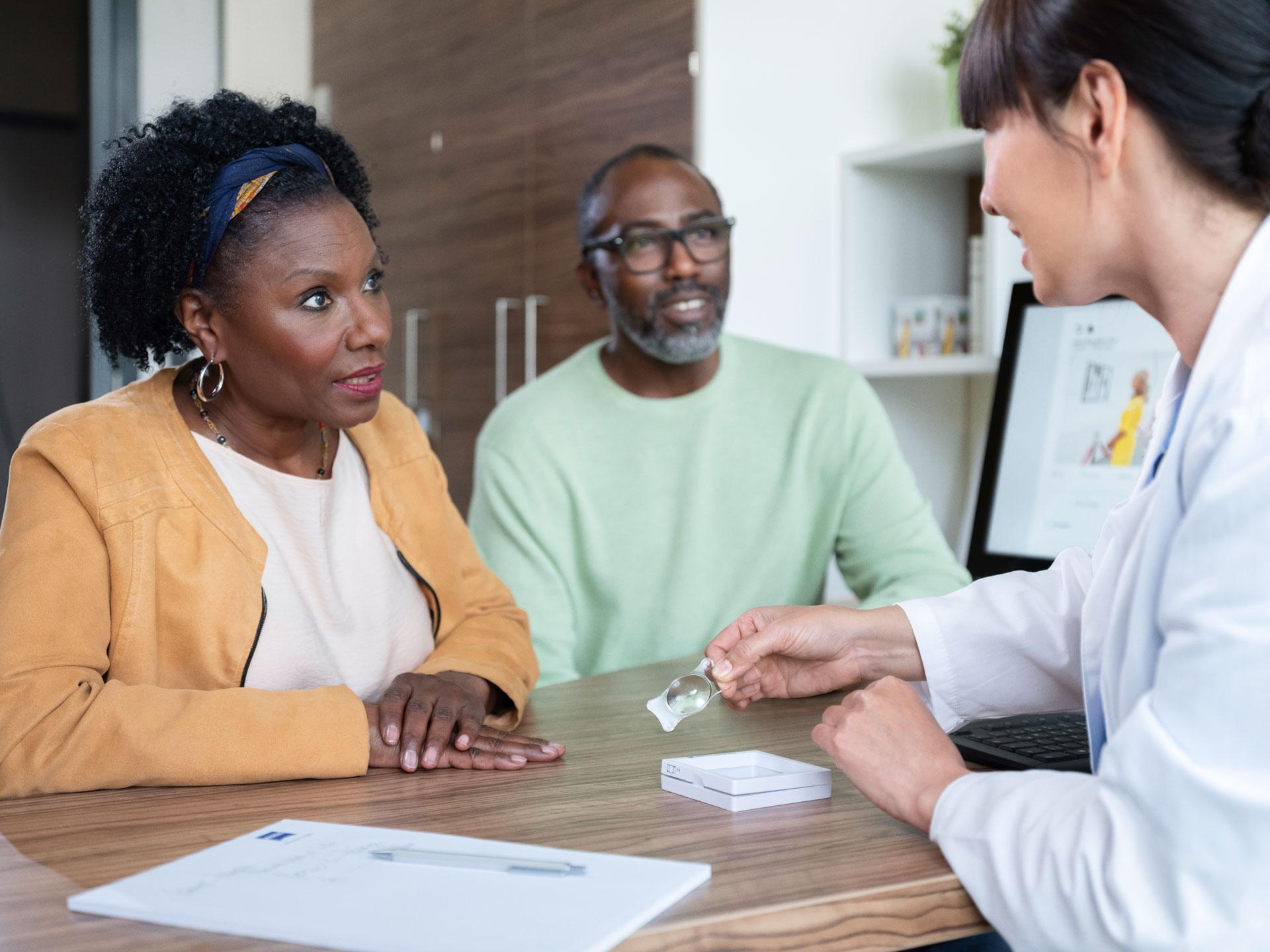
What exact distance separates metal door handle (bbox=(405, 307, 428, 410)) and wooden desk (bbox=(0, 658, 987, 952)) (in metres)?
2.62

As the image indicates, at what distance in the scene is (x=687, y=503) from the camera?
214 centimetres

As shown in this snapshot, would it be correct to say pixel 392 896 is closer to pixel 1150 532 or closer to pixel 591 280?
pixel 1150 532

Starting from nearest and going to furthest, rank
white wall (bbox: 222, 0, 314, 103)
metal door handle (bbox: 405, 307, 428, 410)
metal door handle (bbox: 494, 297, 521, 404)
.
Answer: white wall (bbox: 222, 0, 314, 103), metal door handle (bbox: 494, 297, 521, 404), metal door handle (bbox: 405, 307, 428, 410)

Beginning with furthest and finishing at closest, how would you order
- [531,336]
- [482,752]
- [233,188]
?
[531,336] → [233,188] → [482,752]

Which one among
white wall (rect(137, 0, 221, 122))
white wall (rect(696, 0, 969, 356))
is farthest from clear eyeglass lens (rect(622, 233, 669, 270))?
white wall (rect(137, 0, 221, 122))

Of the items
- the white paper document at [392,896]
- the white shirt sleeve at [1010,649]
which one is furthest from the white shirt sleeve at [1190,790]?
the white shirt sleeve at [1010,649]

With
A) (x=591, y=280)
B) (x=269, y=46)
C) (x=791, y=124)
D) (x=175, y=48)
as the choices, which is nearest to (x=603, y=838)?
(x=591, y=280)

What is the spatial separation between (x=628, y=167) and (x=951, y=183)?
1.01 m

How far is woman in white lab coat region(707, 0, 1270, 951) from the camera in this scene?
2.37 ft

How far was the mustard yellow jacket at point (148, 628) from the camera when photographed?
3.40 feet

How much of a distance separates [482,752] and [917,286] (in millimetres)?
2065

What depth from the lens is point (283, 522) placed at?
1.38 m

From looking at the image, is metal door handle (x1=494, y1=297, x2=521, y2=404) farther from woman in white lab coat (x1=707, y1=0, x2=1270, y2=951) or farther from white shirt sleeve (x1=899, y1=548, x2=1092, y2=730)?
woman in white lab coat (x1=707, y1=0, x2=1270, y2=951)

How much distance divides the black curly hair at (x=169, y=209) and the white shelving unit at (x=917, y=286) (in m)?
1.59
